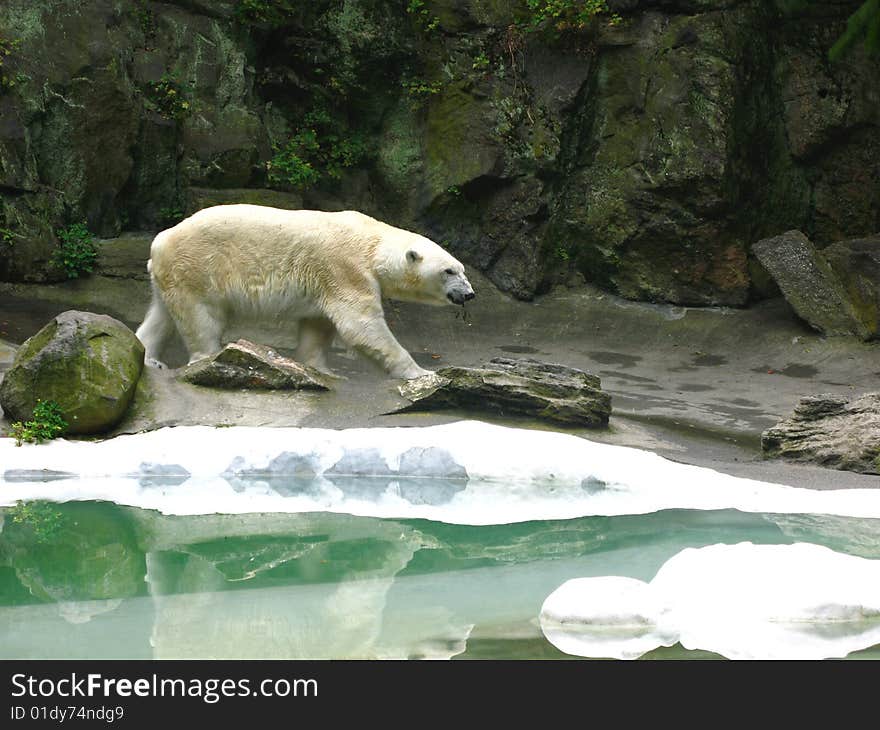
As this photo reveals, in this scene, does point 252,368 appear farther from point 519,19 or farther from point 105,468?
point 519,19

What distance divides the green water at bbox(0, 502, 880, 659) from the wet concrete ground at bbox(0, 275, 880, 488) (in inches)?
53.2

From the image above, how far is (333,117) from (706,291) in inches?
218

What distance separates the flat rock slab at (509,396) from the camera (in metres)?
8.85

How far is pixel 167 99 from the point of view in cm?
1468

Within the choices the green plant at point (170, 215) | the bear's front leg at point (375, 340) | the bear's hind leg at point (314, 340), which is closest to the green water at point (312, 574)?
the bear's front leg at point (375, 340)

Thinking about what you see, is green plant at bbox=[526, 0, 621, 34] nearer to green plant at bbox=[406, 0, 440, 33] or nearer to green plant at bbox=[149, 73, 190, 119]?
green plant at bbox=[406, 0, 440, 33]

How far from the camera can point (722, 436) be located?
9328 millimetres

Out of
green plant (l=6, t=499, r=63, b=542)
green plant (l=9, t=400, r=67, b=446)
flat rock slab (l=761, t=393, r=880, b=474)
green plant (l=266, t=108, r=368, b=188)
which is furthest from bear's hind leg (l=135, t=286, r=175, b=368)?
green plant (l=266, t=108, r=368, b=188)

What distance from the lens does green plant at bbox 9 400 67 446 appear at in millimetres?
7961

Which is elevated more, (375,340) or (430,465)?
(375,340)

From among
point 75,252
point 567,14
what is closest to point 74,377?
point 75,252

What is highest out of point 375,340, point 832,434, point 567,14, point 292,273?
point 567,14

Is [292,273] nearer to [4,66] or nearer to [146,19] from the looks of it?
[4,66]

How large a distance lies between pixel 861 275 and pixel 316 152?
7.12 meters
